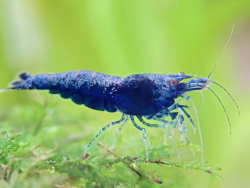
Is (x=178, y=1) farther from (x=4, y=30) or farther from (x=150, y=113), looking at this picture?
(x=4, y=30)

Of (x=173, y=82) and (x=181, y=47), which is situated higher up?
(x=181, y=47)

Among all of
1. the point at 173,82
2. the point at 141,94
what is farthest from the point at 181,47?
the point at 141,94

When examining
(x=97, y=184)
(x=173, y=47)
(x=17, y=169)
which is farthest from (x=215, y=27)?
(x=17, y=169)

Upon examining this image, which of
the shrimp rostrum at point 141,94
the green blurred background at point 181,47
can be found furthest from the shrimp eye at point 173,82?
the green blurred background at point 181,47

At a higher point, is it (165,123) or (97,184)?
(165,123)

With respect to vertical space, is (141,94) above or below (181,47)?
below

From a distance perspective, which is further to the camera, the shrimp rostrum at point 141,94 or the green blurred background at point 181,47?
the green blurred background at point 181,47

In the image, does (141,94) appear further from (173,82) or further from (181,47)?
(181,47)

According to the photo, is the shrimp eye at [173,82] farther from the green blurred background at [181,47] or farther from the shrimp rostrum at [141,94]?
the green blurred background at [181,47]
